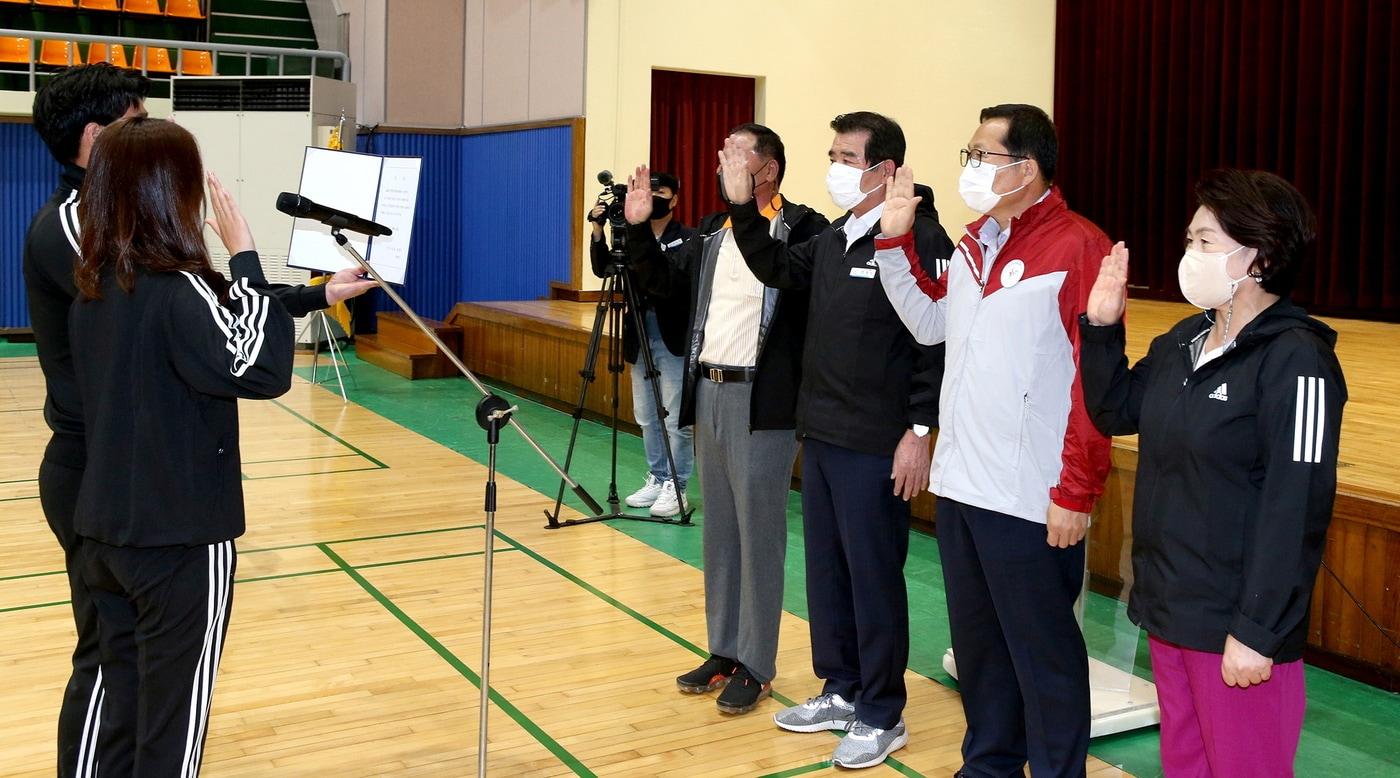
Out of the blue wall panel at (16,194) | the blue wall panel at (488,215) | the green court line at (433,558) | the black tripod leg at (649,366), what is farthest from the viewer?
the blue wall panel at (16,194)

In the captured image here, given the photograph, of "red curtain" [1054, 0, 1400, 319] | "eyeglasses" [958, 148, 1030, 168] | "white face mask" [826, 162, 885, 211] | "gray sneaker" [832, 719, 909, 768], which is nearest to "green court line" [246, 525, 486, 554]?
"gray sneaker" [832, 719, 909, 768]

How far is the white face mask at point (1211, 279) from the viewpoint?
193 centimetres

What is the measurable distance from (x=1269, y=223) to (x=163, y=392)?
1724 mm

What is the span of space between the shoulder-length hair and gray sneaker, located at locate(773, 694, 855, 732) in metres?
1.80

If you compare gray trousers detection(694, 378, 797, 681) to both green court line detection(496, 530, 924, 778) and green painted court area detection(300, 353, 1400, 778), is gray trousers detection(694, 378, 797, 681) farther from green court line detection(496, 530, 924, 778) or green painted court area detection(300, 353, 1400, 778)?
green painted court area detection(300, 353, 1400, 778)

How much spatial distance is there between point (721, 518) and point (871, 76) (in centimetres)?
807

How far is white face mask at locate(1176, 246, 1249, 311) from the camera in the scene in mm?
1935

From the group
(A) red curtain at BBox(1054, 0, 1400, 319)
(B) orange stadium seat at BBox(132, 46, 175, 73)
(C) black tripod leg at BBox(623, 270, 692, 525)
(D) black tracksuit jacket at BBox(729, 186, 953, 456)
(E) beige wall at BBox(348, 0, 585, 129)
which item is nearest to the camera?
(D) black tracksuit jacket at BBox(729, 186, 953, 456)

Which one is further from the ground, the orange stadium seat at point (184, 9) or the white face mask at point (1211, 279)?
the orange stadium seat at point (184, 9)

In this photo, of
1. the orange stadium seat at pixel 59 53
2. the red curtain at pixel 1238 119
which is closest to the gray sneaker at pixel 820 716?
the red curtain at pixel 1238 119

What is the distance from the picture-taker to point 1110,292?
6.83 feet

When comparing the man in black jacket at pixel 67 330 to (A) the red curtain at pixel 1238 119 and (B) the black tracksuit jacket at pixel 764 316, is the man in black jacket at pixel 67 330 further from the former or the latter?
(A) the red curtain at pixel 1238 119

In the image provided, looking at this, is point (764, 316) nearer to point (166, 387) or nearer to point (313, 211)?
point (313, 211)

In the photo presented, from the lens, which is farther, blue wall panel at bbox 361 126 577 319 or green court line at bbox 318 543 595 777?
blue wall panel at bbox 361 126 577 319
